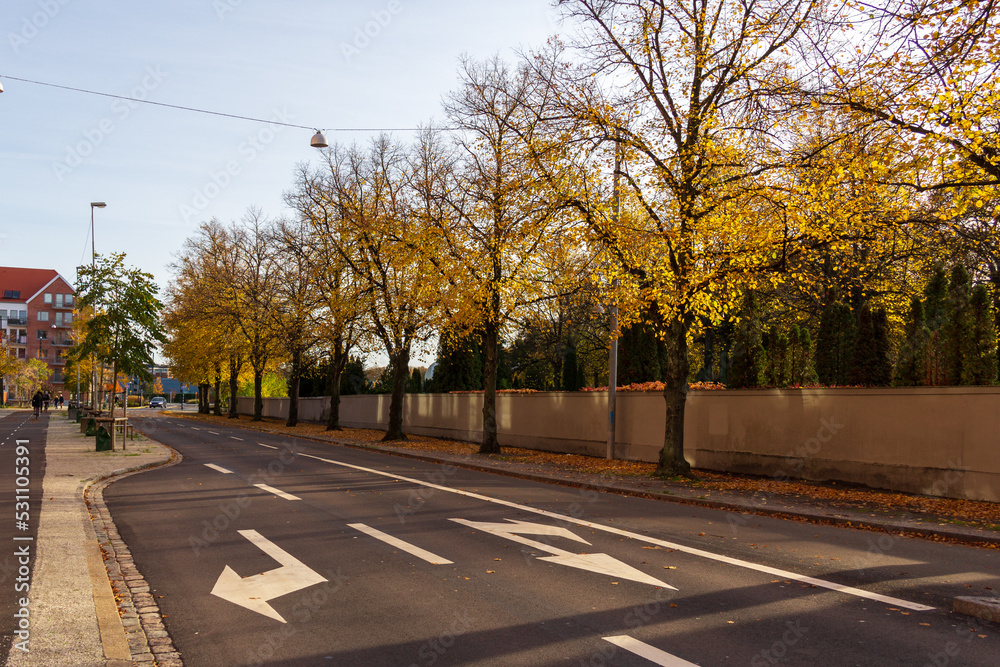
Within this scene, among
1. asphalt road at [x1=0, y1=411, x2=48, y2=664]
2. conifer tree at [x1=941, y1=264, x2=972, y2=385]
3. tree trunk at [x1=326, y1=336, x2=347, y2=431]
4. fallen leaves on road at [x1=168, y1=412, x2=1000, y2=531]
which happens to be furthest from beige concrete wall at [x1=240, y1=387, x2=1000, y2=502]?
tree trunk at [x1=326, y1=336, x2=347, y2=431]

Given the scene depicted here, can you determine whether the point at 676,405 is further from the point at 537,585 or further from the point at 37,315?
the point at 37,315

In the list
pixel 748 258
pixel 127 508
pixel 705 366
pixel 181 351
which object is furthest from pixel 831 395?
pixel 181 351

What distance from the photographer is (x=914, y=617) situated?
6.09m

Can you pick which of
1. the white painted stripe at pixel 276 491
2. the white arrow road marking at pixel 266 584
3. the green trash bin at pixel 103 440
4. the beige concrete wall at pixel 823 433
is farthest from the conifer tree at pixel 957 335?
the green trash bin at pixel 103 440

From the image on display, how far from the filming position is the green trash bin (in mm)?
23562

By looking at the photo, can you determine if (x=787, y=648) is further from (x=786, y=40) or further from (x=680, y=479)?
(x=786, y=40)

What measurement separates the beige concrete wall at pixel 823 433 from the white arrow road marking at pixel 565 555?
7.43 m

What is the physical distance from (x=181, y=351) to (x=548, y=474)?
42.5 metres

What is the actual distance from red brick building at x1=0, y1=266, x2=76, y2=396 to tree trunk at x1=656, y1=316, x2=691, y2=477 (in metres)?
118

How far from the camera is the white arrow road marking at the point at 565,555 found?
750 cm

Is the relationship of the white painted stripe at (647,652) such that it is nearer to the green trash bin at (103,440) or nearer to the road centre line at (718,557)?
the road centre line at (718,557)

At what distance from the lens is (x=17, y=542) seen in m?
8.67

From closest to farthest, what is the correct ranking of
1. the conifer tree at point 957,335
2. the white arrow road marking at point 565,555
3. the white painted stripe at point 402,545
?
the white arrow road marking at point 565,555, the white painted stripe at point 402,545, the conifer tree at point 957,335

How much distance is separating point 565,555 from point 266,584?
3.16m
